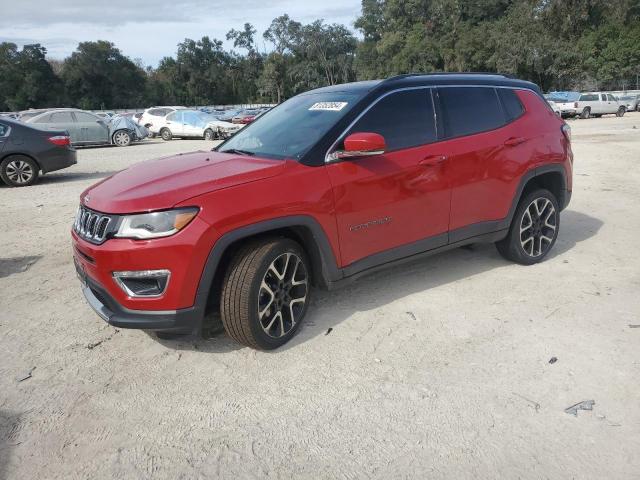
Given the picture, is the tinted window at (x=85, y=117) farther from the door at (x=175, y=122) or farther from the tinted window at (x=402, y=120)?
the tinted window at (x=402, y=120)

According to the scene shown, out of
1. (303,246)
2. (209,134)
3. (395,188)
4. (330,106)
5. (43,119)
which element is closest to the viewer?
(303,246)

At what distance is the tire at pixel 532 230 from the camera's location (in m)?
4.84

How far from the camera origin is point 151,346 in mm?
3609

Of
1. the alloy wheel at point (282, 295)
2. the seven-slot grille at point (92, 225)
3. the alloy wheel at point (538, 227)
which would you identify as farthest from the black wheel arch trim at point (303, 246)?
the alloy wheel at point (538, 227)

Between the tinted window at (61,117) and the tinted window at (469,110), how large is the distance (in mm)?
17229

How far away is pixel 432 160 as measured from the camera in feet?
13.3

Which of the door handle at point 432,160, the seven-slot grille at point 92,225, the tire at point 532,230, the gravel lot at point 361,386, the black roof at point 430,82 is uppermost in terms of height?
the black roof at point 430,82

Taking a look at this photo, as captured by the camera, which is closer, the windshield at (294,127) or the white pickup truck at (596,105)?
the windshield at (294,127)

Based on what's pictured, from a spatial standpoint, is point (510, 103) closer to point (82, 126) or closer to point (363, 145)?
point (363, 145)

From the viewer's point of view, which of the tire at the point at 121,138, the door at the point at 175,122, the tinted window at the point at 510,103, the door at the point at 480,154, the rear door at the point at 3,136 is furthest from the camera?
the door at the point at 175,122

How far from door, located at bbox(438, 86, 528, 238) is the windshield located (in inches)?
37.7

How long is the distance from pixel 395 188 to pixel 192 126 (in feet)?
72.3

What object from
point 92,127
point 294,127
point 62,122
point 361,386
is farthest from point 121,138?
point 361,386

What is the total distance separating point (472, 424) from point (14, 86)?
75625 mm
